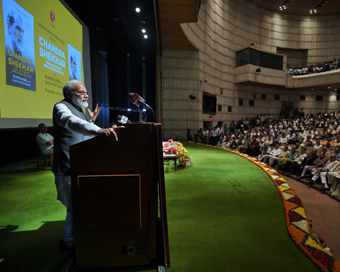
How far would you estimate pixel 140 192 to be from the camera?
1136 mm

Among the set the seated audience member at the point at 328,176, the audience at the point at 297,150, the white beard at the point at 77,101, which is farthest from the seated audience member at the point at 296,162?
the white beard at the point at 77,101

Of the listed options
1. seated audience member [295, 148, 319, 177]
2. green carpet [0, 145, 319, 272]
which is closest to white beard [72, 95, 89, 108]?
green carpet [0, 145, 319, 272]

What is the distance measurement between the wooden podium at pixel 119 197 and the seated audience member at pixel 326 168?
5.05 meters

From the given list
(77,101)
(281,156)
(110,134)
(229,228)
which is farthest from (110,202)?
(281,156)

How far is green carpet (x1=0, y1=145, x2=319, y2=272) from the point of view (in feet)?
5.14

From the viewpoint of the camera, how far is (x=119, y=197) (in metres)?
1.12

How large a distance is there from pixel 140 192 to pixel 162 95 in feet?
36.3

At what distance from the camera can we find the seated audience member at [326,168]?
14.9 feet

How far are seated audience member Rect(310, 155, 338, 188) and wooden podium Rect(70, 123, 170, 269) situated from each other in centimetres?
505

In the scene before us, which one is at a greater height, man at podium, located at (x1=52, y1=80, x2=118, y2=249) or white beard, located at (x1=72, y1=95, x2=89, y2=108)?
white beard, located at (x1=72, y1=95, x2=89, y2=108)

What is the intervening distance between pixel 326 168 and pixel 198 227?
13.8ft

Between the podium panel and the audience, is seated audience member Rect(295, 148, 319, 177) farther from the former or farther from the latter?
the podium panel

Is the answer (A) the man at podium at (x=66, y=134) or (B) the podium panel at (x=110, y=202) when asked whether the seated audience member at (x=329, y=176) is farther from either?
(A) the man at podium at (x=66, y=134)

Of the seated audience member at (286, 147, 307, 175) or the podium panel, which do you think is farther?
the seated audience member at (286, 147, 307, 175)
